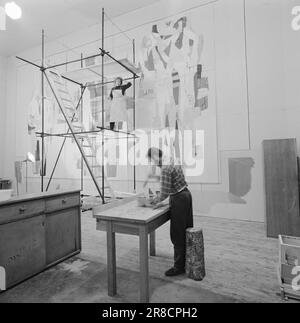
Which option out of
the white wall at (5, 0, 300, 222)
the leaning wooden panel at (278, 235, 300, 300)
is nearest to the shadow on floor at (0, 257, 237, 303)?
the leaning wooden panel at (278, 235, 300, 300)

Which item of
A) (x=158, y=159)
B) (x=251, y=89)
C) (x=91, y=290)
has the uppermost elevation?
(x=251, y=89)

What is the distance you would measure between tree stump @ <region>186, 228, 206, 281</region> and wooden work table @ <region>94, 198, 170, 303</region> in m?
0.31

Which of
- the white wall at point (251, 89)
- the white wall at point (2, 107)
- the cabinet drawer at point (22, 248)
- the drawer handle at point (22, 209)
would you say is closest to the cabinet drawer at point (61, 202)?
the cabinet drawer at point (22, 248)

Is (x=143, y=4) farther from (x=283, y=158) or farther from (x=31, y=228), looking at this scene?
(x=31, y=228)

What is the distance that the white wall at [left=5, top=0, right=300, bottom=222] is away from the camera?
12.7 ft

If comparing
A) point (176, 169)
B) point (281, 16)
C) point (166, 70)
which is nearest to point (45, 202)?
point (176, 169)

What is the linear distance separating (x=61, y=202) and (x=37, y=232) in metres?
0.43

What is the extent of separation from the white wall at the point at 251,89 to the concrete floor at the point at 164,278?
119cm

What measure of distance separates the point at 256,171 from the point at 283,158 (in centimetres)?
80

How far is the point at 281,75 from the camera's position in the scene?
154 inches

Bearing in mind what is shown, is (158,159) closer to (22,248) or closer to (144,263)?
(144,263)

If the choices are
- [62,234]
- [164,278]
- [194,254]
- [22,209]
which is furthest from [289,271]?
[22,209]

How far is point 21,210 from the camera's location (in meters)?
2.20

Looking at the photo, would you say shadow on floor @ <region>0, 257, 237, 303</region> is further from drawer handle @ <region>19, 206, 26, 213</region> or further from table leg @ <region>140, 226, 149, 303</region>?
drawer handle @ <region>19, 206, 26, 213</region>
